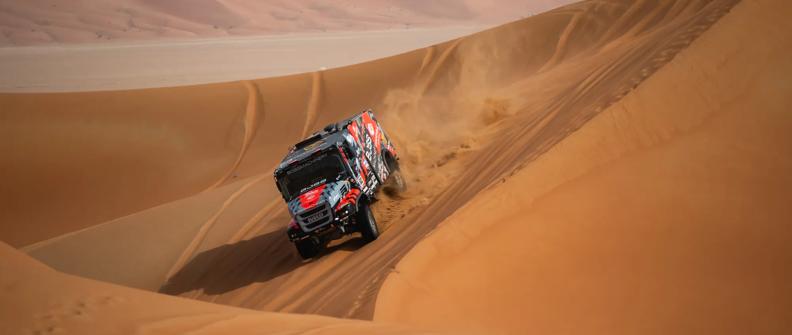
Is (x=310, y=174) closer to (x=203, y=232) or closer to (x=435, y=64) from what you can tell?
(x=203, y=232)

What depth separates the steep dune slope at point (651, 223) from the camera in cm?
658

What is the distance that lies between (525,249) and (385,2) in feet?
260

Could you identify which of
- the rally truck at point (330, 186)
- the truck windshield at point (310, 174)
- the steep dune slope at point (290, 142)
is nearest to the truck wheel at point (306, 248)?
the rally truck at point (330, 186)

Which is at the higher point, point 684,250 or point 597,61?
point 597,61

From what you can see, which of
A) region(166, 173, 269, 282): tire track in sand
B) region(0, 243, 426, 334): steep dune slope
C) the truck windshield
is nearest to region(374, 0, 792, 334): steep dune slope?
region(0, 243, 426, 334): steep dune slope

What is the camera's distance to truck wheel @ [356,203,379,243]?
11.3 meters

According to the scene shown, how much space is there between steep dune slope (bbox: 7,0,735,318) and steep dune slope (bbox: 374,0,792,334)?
629 mm

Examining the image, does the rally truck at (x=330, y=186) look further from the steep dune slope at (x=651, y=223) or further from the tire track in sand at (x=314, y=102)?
the tire track in sand at (x=314, y=102)

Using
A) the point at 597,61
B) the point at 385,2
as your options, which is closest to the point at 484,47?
the point at 597,61

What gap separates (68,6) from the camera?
73.4 meters

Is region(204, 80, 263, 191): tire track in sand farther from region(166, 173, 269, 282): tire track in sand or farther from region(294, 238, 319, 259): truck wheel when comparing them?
region(294, 238, 319, 259): truck wheel

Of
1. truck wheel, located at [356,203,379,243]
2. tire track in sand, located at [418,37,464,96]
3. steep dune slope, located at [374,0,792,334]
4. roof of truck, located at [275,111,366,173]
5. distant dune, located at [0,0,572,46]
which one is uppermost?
distant dune, located at [0,0,572,46]

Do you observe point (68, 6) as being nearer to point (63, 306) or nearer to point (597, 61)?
point (597, 61)

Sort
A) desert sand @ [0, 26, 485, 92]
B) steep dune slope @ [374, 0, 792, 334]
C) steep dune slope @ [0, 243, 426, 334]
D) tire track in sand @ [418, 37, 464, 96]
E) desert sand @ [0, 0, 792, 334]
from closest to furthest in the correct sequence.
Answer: steep dune slope @ [0, 243, 426, 334], steep dune slope @ [374, 0, 792, 334], desert sand @ [0, 0, 792, 334], tire track in sand @ [418, 37, 464, 96], desert sand @ [0, 26, 485, 92]
